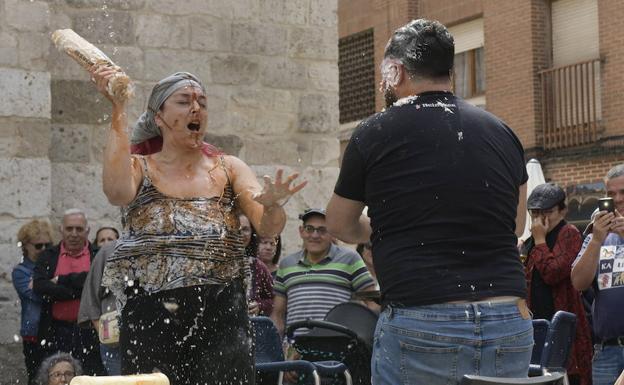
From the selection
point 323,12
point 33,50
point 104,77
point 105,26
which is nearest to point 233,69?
point 323,12

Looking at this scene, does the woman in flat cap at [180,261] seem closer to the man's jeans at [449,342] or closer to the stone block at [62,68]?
the man's jeans at [449,342]

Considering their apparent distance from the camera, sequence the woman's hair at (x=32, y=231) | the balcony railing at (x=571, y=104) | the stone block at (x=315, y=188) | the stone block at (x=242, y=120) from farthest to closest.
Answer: the balcony railing at (x=571, y=104) → the stone block at (x=315, y=188) → the stone block at (x=242, y=120) → the woman's hair at (x=32, y=231)

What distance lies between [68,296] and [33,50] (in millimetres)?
1890

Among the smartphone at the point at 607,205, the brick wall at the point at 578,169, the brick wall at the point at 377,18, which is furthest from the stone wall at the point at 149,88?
the brick wall at the point at 377,18

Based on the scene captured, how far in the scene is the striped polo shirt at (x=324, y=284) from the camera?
348 inches

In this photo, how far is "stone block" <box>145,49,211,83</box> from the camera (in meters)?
10.4

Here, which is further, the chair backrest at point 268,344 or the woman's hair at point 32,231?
the woman's hair at point 32,231

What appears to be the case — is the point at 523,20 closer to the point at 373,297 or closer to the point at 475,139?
the point at 373,297

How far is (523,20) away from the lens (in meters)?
22.9

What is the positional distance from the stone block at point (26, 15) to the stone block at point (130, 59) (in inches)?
28.8

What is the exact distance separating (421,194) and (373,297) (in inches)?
185

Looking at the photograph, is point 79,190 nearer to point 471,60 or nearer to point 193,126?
point 193,126

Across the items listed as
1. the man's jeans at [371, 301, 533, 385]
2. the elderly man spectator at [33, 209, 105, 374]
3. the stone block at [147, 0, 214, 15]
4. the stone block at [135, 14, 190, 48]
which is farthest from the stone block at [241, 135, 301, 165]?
the man's jeans at [371, 301, 533, 385]

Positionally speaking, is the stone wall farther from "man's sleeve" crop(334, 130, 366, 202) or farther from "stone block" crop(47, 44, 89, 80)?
"man's sleeve" crop(334, 130, 366, 202)
